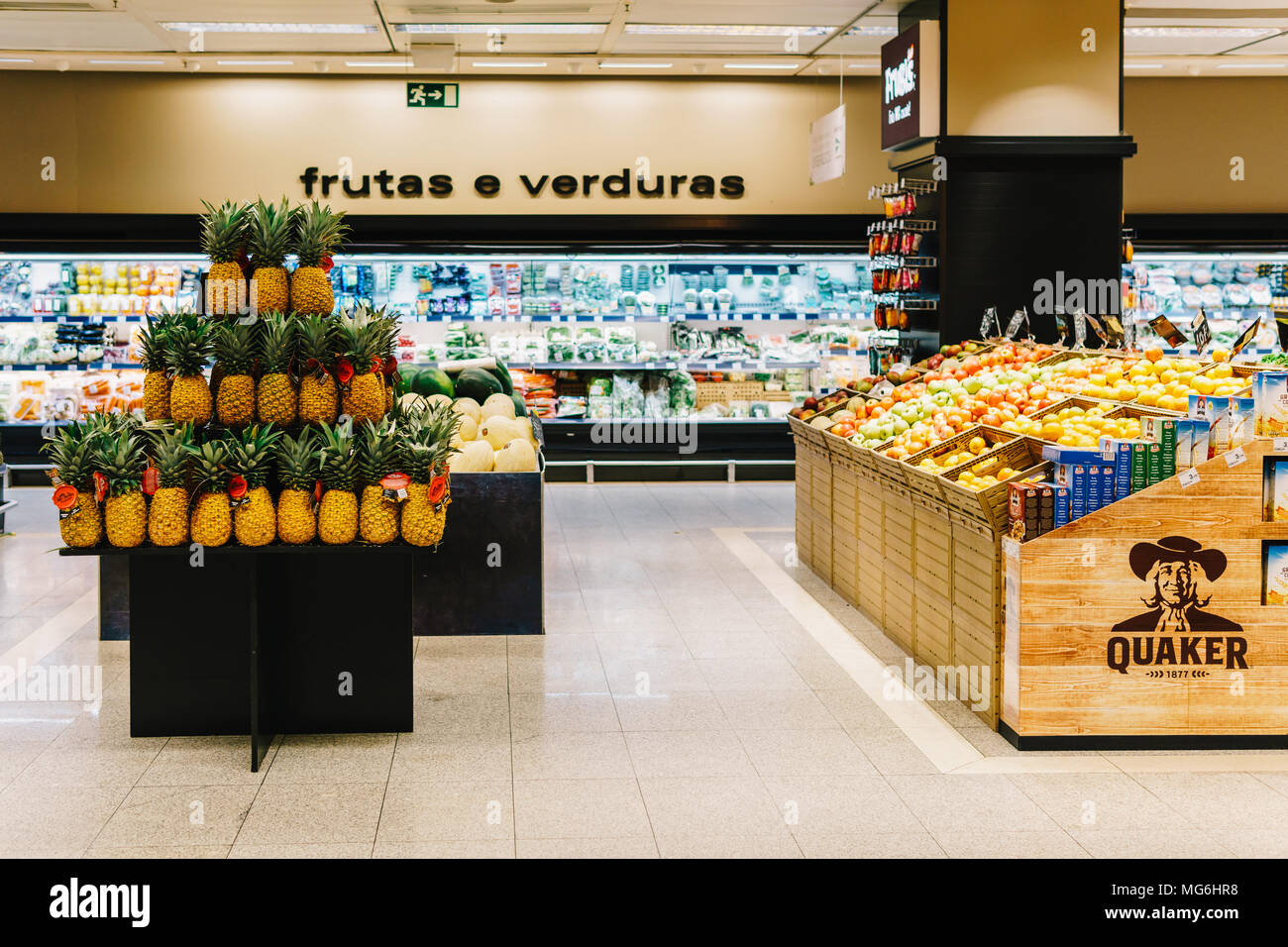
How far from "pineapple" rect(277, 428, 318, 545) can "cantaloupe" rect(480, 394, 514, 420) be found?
2.55m

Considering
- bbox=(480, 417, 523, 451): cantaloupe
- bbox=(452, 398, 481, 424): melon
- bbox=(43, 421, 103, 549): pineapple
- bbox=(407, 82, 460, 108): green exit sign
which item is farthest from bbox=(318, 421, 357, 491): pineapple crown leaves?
bbox=(407, 82, 460, 108): green exit sign

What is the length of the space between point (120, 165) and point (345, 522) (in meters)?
7.77

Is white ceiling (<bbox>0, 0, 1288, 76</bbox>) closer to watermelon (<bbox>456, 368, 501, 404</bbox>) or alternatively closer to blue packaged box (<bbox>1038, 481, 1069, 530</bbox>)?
watermelon (<bbox>456, 368, 501, 404</bbox>)

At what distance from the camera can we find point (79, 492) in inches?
152

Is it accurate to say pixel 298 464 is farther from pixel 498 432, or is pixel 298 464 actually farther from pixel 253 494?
pixel 498 432

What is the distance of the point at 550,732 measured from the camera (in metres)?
4.37

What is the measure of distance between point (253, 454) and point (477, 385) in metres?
3.06

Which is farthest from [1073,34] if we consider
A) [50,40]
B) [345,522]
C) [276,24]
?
[50,40]

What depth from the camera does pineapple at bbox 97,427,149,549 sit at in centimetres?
386

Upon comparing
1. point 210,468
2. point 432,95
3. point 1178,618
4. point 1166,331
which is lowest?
point 1178,618

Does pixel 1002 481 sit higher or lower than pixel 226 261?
lower

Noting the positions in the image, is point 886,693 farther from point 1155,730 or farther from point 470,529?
point 470,529

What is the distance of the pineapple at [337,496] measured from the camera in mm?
3936

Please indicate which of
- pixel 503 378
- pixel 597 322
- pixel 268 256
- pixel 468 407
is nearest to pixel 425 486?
pixel 268 256
